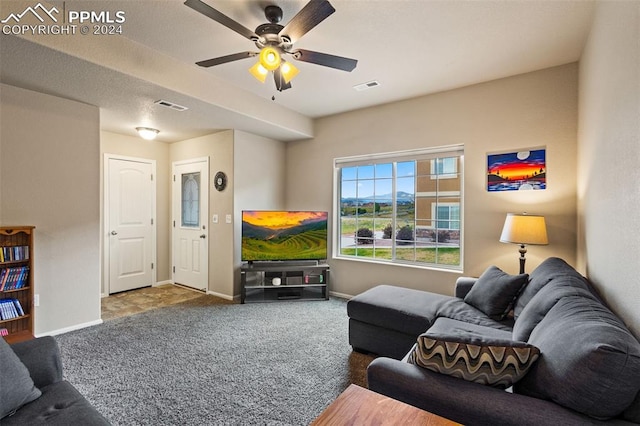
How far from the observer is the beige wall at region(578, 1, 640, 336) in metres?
1.28

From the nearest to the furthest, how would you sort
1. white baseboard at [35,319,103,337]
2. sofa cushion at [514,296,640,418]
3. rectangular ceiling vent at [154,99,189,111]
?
1. sofa cushion at [514,296,640,418]
2. white baseboard at [35,319,103,337]
3. rectangular ceiling vent at [154,99,189,111]

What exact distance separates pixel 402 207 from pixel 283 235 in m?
1.72

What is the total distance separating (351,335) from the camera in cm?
274

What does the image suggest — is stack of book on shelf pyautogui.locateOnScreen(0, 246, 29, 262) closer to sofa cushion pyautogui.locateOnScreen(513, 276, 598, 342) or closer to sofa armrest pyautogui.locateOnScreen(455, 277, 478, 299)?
A: sofa cushion pyautogui.locateOnScreen(513, 276, 598, 342)

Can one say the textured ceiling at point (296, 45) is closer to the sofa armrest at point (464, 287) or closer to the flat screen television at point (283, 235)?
the flat screen television at point (283, 235)

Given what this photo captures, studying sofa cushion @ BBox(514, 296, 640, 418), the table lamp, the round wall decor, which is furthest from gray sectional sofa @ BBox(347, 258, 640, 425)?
the round wall decor

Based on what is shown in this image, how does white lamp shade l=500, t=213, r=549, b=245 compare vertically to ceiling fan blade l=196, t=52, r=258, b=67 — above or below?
below

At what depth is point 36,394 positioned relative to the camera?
131cm

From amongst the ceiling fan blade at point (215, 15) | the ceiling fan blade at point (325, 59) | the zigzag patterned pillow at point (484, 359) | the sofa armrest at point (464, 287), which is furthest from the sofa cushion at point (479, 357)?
the ceiling fan blade at point (215, 15)

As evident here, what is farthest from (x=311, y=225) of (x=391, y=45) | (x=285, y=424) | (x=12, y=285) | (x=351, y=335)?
(x=12, y=285)

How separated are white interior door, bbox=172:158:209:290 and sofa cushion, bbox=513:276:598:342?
4121 millimetres

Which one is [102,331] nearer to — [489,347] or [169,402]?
[169,402]

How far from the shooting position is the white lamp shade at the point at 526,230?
2705mm

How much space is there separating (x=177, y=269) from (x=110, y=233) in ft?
3.80
